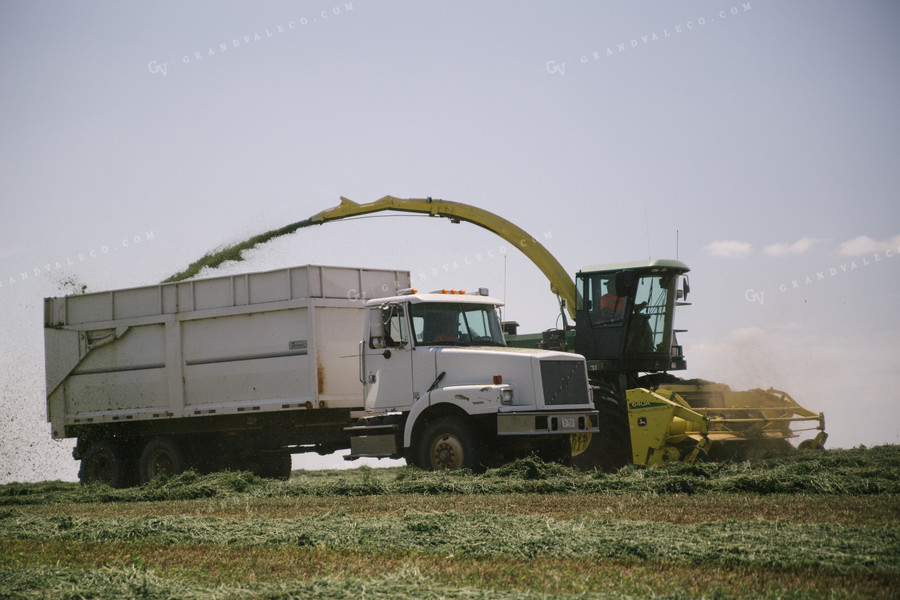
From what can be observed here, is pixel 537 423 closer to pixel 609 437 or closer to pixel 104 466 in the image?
pixel 609 437

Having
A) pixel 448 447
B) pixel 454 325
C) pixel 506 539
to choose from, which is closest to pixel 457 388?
pixel 448 447

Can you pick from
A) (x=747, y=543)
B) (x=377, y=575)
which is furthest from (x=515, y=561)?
(x=747, y=543)

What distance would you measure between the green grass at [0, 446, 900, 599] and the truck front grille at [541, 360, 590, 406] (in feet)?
4.04

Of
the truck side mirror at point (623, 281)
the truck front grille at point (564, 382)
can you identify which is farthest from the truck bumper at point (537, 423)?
the truck side mirror at point (623, 281)

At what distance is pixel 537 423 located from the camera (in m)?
13.6

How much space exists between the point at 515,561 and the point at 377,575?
1.05 metres

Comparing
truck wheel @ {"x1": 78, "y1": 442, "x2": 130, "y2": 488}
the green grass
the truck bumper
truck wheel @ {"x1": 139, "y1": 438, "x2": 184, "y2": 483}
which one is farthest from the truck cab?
truck wheel @ {"x1": 78, "y1": 442, "x2": 130, "y2": 488}

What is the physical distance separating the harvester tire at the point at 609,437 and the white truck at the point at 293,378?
1.21 m

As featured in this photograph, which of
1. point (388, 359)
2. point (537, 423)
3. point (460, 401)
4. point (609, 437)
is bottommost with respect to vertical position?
point (609, 437)

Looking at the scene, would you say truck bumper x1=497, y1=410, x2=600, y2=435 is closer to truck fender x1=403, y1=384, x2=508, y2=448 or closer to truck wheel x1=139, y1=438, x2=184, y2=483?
truck fender x1=403, y1=384, x2=508, y2=448

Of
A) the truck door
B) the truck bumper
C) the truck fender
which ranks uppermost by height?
the truck door

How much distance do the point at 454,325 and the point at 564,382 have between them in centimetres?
189

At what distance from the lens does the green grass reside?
19.7 feet

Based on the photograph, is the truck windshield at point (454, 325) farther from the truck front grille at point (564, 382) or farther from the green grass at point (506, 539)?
the green grass at point (506, 539)
